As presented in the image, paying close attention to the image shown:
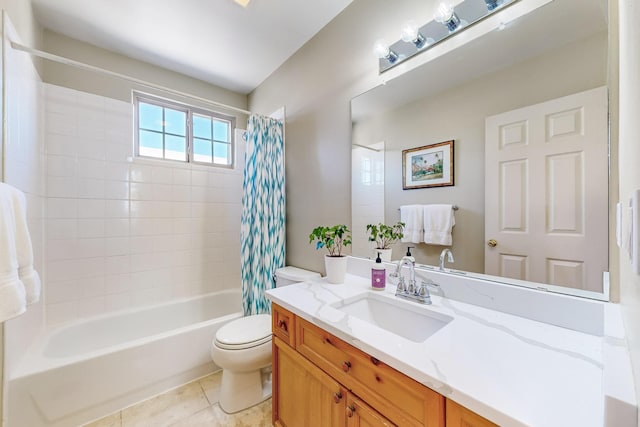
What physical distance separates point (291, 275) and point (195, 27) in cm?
196

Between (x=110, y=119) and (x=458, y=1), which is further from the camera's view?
(x=110, y=119)

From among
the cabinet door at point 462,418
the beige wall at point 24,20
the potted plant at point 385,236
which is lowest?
the cabinet door at point 462,418

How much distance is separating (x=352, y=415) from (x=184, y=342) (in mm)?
1430

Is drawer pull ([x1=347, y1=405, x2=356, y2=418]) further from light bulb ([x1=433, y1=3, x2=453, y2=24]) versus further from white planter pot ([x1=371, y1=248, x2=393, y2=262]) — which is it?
light bulb ([x1=433, y1=3, x2=453, y2=24])

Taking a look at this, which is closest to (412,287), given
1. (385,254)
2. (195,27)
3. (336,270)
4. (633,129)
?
(385,254)

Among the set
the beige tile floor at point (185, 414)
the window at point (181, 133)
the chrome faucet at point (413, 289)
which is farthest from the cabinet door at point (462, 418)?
the window at point (181, 133)

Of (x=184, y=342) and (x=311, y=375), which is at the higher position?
(x=311, y=375)

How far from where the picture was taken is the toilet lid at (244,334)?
1479mm

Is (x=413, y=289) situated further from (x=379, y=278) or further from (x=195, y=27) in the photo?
(x=195, y=27)

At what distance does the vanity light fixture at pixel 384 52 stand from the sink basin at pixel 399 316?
1.30 metres

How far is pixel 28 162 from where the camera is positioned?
154 centimetres

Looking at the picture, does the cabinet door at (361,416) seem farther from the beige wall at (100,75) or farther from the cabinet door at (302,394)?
the beige wall at (100,75)

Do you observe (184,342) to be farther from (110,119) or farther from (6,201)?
(110,119)

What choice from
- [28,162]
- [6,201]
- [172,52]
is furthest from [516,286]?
[172,52]
